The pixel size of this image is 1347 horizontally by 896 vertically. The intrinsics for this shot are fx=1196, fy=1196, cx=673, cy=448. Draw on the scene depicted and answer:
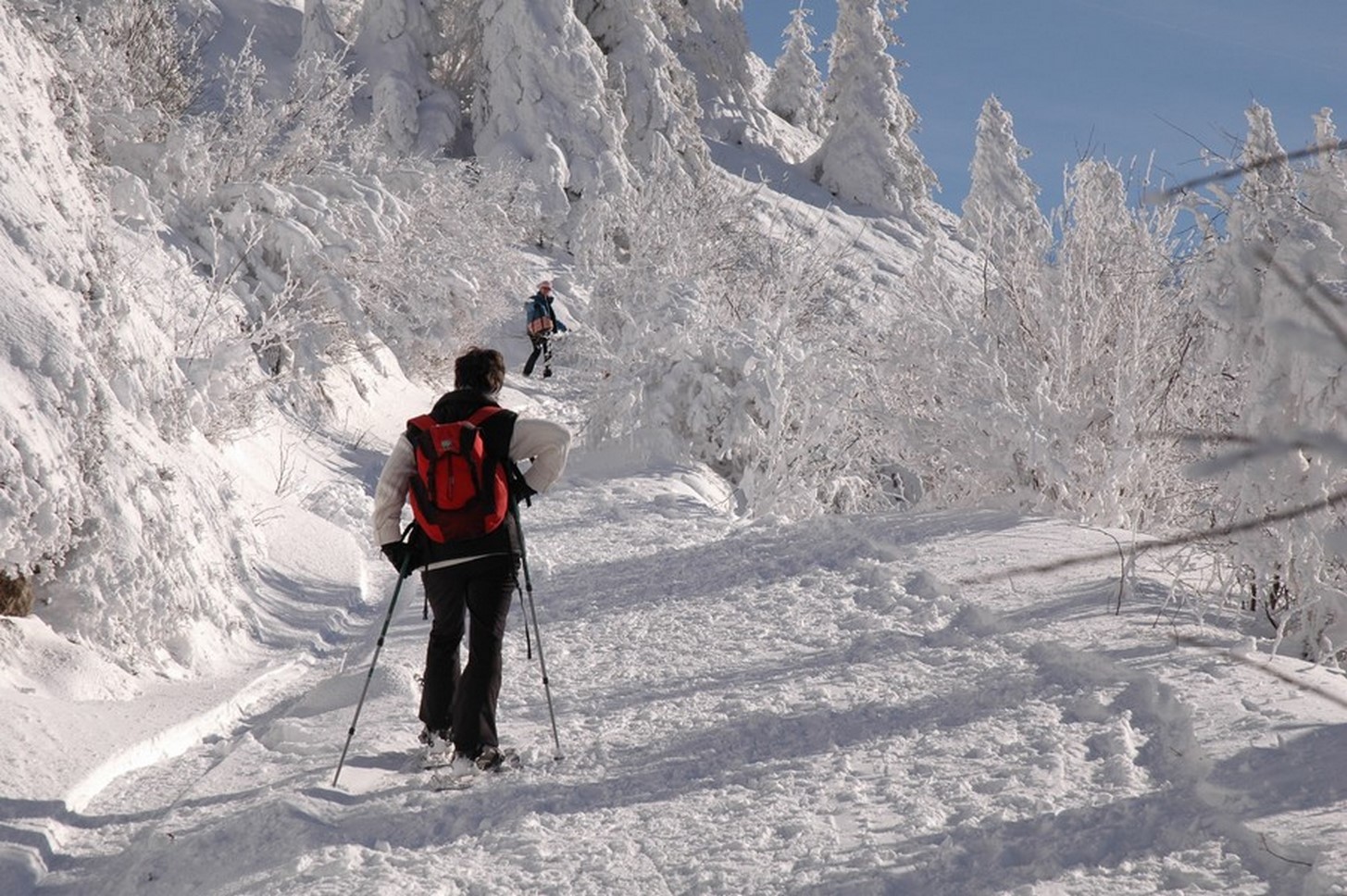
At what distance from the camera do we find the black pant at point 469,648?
4.75 m

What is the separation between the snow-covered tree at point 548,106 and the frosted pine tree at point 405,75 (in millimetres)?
1283

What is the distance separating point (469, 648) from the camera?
15.8 ft

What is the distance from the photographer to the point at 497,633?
4840 mm

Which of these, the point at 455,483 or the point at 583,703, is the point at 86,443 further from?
the point at 583,703

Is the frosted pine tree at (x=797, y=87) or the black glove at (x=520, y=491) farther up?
the frosted pine tree at (x=797, y=87)

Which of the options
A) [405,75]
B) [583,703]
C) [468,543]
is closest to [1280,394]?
[583,703]

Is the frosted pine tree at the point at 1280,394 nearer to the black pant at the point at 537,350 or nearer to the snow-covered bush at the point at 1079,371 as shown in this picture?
the snow-covered bush at the point at 1079,371

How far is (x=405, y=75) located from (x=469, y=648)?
33827 millimetres

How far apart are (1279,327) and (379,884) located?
11.0 feet

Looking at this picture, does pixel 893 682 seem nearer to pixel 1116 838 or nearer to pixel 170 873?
pixel 1116 838

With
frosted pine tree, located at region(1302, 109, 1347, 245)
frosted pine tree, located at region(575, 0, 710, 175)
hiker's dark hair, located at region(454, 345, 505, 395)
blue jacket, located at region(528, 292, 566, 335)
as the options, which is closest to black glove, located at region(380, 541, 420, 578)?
hiker's dark hair, located at region(454, 345, 505, 395)

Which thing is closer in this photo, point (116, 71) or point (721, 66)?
point (116, 71)

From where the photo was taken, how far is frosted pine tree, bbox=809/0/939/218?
51.3 m

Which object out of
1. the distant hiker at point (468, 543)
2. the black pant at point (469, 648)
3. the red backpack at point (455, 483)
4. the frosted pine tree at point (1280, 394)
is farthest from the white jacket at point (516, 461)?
Answer: the frosted pine tree at point (1280, 394)
